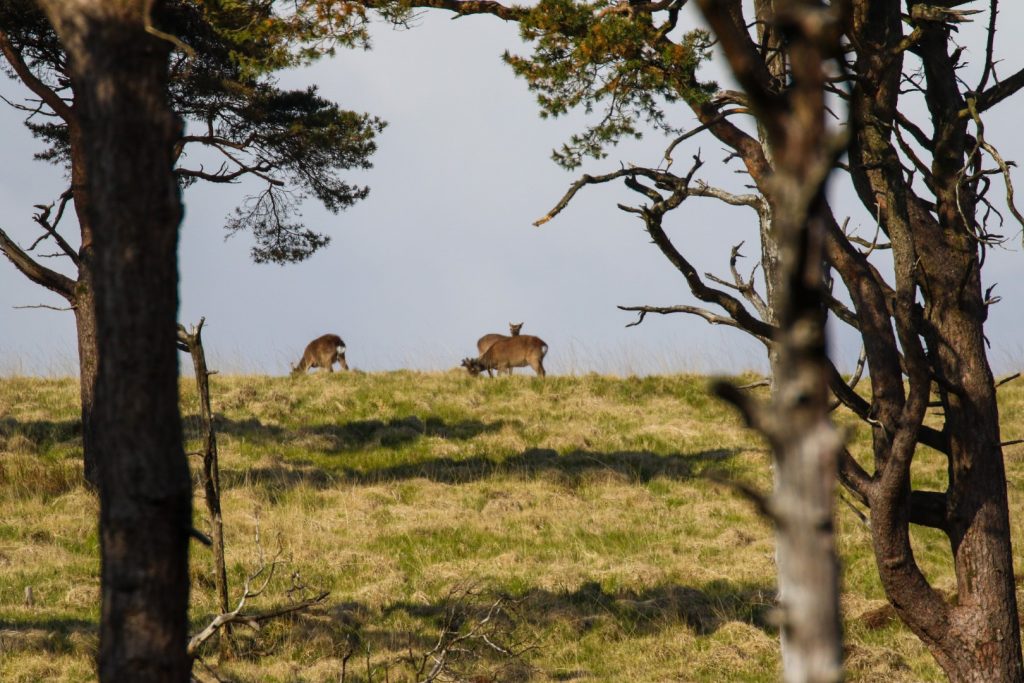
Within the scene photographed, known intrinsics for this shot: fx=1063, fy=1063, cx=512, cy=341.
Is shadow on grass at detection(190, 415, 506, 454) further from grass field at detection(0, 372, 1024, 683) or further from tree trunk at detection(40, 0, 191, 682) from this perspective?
tree trunk at detection(40, 0, 191, 682)

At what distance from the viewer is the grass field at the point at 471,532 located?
10.3 meters

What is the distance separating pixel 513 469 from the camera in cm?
1764

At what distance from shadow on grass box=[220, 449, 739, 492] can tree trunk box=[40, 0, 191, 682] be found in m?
13.3

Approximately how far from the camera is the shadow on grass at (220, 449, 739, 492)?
55.5 ft

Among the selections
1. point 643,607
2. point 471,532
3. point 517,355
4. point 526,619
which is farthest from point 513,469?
point 517,355

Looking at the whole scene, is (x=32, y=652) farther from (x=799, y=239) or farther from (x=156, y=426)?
(x=799, y=239)

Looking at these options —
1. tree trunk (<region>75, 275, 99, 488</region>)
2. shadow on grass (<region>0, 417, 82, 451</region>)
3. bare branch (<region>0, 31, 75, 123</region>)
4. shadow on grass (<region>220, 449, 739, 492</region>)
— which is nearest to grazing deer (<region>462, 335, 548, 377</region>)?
shadow on grass (<region>220, 449, 739, 492</region>)

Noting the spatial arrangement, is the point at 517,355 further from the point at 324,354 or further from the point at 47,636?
the point at 47,636

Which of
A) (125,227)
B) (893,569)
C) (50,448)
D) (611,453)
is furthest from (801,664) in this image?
(50,448)

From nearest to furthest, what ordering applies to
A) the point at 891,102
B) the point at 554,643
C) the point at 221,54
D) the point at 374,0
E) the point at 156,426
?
1. the point at 156,426
2. the point at 891,102
3. the point at 374,0
4. the point at 554,643
5. the point at 221,54

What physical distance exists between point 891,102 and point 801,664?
7.03 metres

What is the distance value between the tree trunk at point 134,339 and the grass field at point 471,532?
425cm

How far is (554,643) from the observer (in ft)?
35.7

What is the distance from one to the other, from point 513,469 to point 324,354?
9598mm
